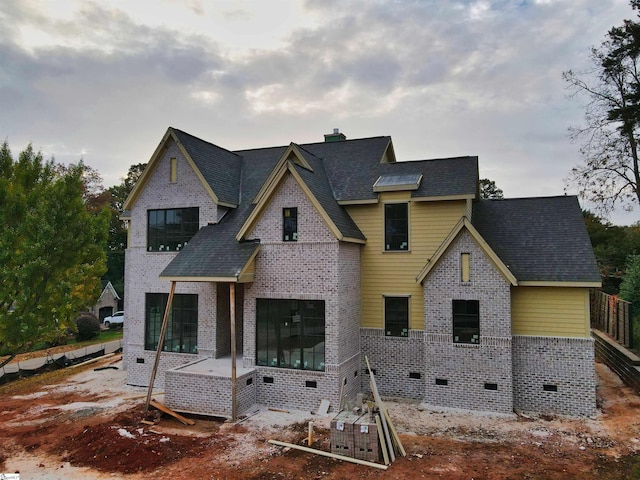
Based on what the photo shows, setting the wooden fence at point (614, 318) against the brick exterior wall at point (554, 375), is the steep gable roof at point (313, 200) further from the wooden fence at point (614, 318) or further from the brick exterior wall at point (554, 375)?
the wooden fence at point (614, 318)

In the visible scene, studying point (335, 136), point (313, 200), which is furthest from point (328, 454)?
point (335, 136)

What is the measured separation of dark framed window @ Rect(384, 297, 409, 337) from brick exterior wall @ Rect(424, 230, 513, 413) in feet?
3.73

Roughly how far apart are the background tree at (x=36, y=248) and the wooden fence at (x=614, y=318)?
21.6 m

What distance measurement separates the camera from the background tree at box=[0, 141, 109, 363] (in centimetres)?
1552

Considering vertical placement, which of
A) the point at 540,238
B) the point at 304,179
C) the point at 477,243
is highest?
the point at 304,179

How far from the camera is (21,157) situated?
1792 cm

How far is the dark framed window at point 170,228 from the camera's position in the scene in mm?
16359

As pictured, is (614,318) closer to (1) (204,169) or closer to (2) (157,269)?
(1) (204,169)

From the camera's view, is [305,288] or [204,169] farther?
[204,169]

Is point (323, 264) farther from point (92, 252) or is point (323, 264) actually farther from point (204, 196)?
point (92, 252)

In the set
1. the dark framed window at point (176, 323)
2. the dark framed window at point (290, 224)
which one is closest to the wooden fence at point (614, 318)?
the dark framed window at point (290, 224)

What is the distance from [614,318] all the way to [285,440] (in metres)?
16.2

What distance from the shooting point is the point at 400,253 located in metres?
15.3

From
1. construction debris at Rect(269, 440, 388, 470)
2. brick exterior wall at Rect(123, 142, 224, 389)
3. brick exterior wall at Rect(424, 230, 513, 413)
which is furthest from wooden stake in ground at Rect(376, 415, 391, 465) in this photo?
brick exterior wall at Rect(123, 142, 224, 389)
